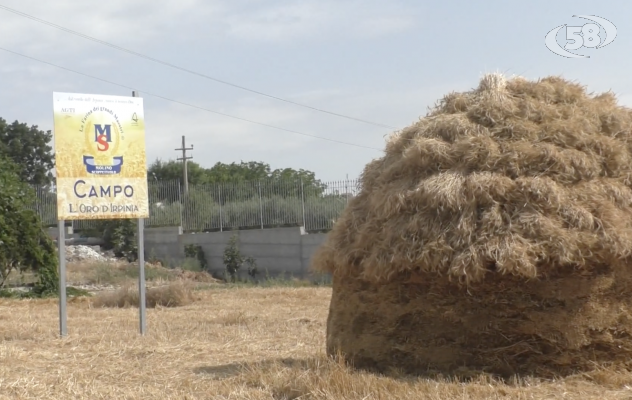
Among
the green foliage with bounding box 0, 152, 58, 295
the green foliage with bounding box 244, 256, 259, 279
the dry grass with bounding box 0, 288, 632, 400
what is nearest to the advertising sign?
the dry grass with bounding box 0, 288, 632, 400

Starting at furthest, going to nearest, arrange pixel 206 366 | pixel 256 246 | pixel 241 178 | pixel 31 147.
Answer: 1. pixel 31 147
2. pixel 241 178
3. pixel 256 246
4. pixel 206 366

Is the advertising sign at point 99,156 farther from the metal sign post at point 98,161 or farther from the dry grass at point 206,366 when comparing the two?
the dry grass at point 206,366

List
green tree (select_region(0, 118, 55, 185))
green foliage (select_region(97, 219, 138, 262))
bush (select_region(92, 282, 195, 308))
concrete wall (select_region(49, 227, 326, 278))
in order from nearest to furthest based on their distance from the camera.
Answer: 1. bush (select_region(92, 282, 195, 308))
2. concrete wall (select_region(49, 227, 326, 278))
3. green foliage (select_region(97, 219, 138, 262))
4. green tree (select_region(0, 118, 55, 185))

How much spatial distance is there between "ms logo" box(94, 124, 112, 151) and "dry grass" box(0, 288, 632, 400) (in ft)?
7.67

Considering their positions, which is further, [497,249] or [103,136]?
[103,136]

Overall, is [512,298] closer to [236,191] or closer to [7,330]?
[7,330]

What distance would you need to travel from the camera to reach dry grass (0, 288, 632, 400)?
643 cm

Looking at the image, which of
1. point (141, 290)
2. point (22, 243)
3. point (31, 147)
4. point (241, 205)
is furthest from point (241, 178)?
point (141, 290)

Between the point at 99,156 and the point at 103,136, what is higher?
the point at 103,136

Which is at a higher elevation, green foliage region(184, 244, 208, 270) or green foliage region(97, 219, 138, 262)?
green foliage region(97, 219, 138, 262)

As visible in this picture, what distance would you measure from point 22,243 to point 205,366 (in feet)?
45.1

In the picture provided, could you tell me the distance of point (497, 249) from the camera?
21.4 feet

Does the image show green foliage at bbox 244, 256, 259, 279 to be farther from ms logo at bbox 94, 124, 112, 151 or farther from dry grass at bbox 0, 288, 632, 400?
ms logo at bbox 94, 124, 112, 151

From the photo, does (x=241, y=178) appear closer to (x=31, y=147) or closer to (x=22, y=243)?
(x=31, y=147)
